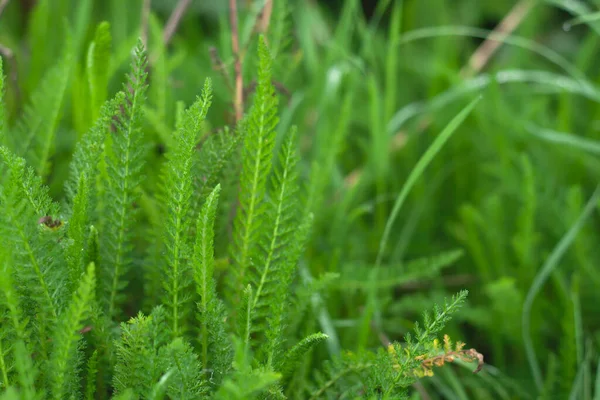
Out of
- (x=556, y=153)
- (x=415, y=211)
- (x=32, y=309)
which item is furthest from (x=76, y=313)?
(x=556, y=153)

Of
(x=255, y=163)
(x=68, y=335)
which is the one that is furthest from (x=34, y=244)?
(x=255, y=163)

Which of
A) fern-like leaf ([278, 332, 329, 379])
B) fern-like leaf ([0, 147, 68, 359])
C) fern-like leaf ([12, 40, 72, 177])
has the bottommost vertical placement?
fern-like leaf ([278, 332, 329, 379])

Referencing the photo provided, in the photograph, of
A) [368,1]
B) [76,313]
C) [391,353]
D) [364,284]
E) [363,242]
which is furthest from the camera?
[368,1]

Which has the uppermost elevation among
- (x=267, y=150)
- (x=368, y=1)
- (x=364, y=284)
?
(x=368, y=1)

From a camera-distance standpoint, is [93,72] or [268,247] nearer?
[268,247]

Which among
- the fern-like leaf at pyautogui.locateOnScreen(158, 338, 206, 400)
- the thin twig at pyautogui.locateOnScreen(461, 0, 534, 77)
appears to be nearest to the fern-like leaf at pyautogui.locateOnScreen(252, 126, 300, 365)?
the fern-like leaf at pyautogui.locateOnScreen(158, 338, 206, 400)

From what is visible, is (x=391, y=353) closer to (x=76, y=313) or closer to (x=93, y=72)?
(x=76, y=313)

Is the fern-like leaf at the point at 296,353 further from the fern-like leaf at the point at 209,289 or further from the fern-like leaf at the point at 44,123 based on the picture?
the fern-like leaf at the point at 44,123

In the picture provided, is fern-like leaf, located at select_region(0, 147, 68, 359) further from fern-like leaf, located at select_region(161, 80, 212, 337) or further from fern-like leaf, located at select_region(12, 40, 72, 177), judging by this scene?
fern-like leaf, located at select_region(12, 40, 72, 177)
